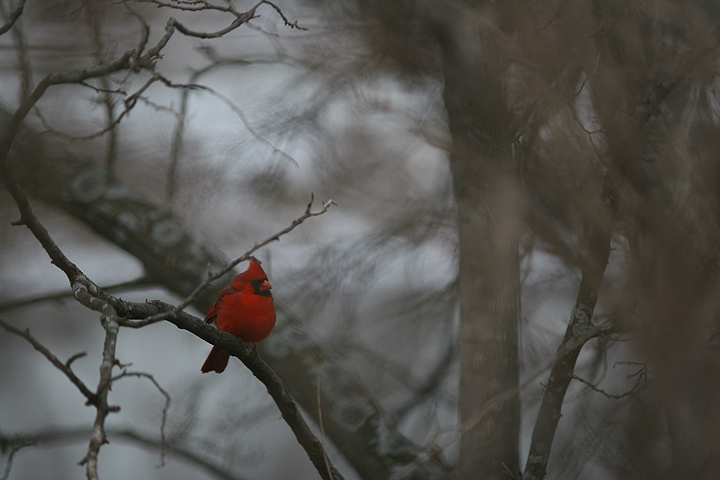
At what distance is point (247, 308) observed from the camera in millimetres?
2984

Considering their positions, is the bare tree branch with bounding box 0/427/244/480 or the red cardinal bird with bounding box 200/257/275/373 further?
the bare tree branch with bounding box 0/427/244/480

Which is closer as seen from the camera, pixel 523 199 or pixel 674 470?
pixel 674 470

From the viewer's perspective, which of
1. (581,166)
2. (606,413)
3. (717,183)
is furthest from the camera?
(606,413)

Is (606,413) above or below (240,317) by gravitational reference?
below

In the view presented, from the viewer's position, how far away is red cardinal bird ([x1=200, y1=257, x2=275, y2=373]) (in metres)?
2.99

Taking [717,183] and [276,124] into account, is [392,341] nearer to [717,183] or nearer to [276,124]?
[276,124]

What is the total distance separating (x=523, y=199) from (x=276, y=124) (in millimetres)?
2147

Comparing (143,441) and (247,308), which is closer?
(247,308)

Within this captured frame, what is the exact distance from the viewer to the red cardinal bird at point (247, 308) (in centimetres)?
299

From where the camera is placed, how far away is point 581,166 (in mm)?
2330

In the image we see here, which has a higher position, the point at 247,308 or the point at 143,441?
the point at 143,441

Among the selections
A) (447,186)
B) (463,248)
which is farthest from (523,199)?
(447,186)

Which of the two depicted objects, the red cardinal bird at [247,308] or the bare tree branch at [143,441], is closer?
the red cardinal bird at [247,308]

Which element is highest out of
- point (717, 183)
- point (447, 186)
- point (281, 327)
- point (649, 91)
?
point (447, 186)
